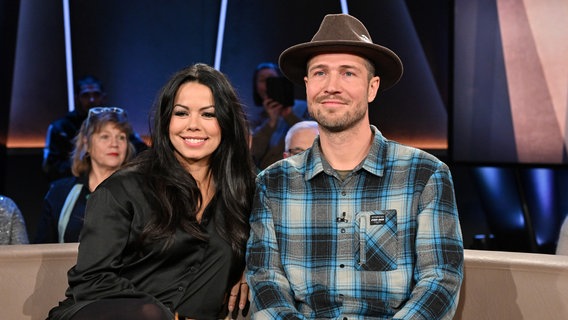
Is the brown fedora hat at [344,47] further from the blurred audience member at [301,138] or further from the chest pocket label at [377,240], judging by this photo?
the blurred audience member at [301,138]

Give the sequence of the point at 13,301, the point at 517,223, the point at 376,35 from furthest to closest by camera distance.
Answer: the point at 376,35
the point at 517,223
the point at 13,301

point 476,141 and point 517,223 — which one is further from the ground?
point 476,141

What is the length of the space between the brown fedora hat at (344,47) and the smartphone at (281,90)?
267cm

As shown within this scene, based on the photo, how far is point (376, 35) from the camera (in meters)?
6.01

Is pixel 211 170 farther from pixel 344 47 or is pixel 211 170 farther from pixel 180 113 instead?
pixel 344 47

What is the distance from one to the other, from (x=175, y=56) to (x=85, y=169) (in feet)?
7.24

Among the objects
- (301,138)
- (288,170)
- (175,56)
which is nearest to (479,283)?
(288,170)

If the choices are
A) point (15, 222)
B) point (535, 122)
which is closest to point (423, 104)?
point (535, 122)

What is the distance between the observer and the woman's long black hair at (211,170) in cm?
257

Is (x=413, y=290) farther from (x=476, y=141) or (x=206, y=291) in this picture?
(x=476, y=141)

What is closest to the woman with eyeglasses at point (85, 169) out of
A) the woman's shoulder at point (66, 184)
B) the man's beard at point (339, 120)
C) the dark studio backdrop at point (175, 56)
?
the woman's shoulder at point (66, 184)

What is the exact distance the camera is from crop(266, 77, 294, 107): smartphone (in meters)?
5.40

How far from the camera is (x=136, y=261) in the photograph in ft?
8.31

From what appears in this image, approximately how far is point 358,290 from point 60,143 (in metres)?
3.78
